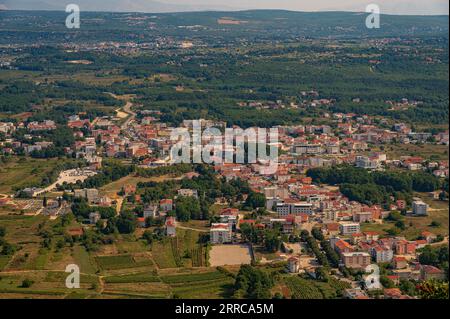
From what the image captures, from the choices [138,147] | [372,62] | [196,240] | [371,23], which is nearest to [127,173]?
[138,147]

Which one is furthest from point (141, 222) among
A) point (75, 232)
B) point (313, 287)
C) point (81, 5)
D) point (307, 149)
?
→ point (81, 5)

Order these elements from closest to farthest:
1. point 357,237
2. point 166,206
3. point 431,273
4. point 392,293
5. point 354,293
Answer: point 392,293 → point 354,293 → point 431,273 → point 357,237 → point 166,206

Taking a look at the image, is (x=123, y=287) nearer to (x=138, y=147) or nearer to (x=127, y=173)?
(x=127, y=173)

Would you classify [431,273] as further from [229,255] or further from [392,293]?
[229,255]

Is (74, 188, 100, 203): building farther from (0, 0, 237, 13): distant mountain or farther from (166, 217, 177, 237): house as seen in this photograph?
(0, 0, 237, 13): distant mountain

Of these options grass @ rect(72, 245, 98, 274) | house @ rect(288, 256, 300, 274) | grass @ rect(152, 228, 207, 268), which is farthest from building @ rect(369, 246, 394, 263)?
grass @ rect(72, 245, 98, 274)

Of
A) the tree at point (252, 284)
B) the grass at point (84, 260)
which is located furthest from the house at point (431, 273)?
the grass at point (84, 260)

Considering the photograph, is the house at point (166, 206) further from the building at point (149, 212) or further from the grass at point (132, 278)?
the grass at point (132, 278)
